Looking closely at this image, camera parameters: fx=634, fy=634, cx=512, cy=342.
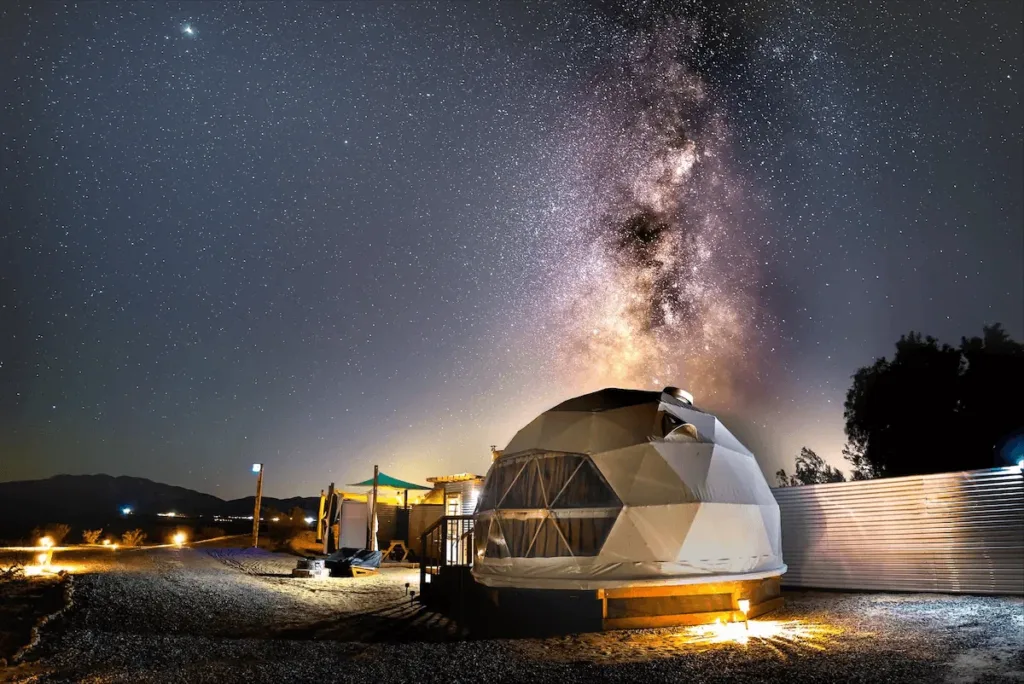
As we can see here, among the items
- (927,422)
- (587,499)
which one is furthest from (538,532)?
(927,422)

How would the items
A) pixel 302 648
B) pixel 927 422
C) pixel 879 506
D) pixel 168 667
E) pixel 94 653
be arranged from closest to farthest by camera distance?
pixel 168 667 < pixel 94 653 < pixel 302 648 < pixel 879 506 < pixel 927 422

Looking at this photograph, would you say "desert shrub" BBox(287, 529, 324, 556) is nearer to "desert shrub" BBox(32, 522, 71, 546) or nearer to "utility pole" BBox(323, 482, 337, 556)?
"utility pole" BBox(323, 482, 337, 556)

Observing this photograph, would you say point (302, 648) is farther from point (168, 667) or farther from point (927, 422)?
point (927, 422)

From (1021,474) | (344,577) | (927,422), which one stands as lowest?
(344,577)

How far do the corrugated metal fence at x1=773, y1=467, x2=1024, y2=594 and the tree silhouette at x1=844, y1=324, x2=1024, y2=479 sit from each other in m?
12.2

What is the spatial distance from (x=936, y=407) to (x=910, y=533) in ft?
51.4

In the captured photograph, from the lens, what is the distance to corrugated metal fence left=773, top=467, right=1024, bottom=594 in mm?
12055

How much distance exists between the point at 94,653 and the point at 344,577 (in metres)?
9.65

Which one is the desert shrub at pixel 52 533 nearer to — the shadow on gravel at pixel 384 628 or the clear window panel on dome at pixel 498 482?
the shadow on gravel at pixel 384 628

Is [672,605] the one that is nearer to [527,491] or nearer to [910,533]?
[527,491]

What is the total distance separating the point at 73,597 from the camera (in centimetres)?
1085

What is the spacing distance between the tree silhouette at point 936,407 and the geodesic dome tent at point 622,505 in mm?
17304

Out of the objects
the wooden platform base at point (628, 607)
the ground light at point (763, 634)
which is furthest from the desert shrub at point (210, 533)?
the ground light at point (763, 634)

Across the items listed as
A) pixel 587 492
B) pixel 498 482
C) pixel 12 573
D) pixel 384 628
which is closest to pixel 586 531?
pixel 587 492
